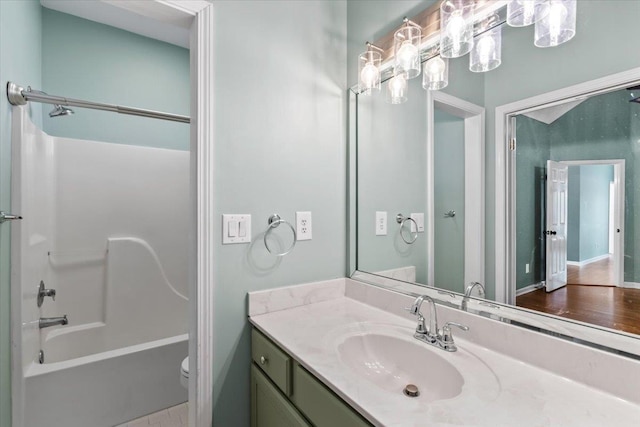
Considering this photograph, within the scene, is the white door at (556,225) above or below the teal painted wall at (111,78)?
below

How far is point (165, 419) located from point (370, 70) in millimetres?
2338

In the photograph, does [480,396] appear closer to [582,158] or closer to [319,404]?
[319,404]

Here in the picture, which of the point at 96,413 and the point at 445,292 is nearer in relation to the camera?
the point at 445,292

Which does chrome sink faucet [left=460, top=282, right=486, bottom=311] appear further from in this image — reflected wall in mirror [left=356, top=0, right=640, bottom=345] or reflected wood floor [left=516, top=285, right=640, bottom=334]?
reflected wood floor [left=516, top=285, right=640, bottom=334]

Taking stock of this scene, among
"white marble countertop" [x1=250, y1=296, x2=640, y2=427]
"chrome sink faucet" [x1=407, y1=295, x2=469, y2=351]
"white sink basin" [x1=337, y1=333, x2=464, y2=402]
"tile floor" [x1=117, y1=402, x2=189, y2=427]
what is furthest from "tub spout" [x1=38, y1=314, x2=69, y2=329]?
"chrome sink faucet" [x1=407, y1=295, x2=469, y2=351]

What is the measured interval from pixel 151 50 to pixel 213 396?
8.78 feet

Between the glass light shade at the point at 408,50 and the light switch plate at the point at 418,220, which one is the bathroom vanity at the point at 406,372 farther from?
the glass light shade at the point at 408,50

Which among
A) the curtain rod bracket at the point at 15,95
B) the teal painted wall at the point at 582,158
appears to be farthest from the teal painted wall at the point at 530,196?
the curtain rod bracket at the point at 15,95

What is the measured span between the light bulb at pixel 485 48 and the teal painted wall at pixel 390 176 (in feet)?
0.90

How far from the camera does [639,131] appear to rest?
70 cm

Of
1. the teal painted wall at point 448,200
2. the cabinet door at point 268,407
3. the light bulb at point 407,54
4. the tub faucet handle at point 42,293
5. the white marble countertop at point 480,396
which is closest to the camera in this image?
the white marble countertop at point 480,396

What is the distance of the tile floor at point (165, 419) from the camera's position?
5.71ft

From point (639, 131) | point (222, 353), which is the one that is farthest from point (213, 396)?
point (639, 131)

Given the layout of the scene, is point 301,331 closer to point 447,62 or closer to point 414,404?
point 414,404
